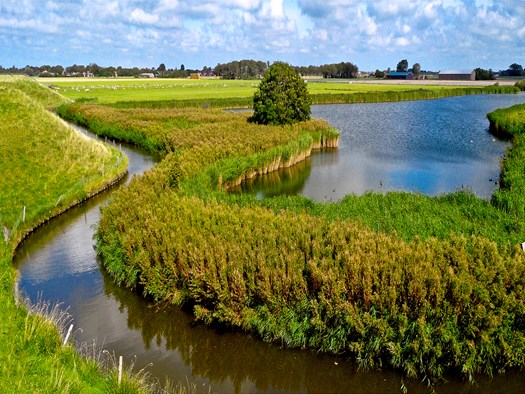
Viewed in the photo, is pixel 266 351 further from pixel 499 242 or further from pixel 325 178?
pixel 325 178

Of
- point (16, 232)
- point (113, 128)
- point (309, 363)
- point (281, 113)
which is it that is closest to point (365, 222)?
point (309, 363)

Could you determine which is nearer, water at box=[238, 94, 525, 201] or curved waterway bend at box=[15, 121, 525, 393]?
curved waterway bend at box=[15, 121, 525, 393]

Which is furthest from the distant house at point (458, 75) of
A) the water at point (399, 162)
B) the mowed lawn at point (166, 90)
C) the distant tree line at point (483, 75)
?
the water at point (399, 162)

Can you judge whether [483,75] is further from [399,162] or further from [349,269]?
[349,269]

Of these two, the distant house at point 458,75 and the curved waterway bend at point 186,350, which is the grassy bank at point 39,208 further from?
the distant house at point 458,75

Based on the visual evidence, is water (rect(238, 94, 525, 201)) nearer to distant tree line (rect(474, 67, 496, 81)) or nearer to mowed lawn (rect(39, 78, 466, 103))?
mowed lawn (rect(39, 78, 466, 103))

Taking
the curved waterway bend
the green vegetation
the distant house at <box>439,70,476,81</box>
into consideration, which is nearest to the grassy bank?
the curved waterway bend
